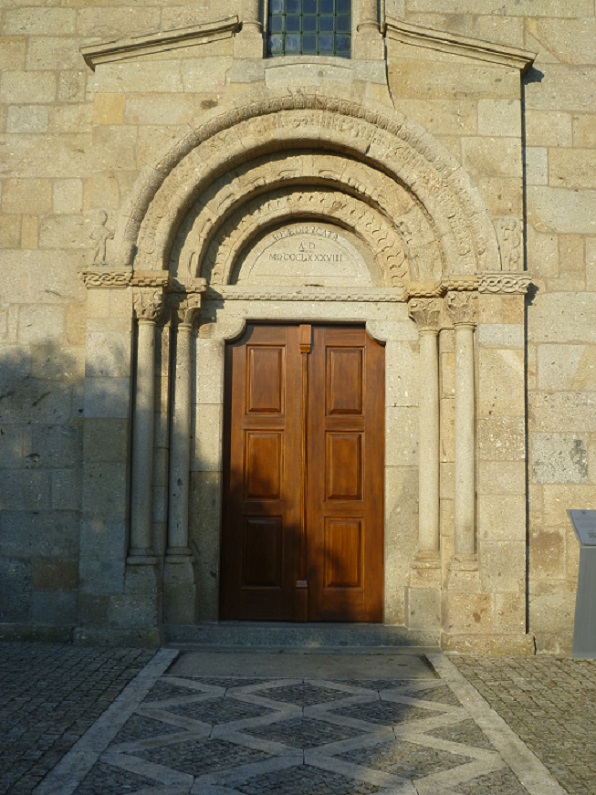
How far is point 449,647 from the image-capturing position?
23.0 feet

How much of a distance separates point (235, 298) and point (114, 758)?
429cm

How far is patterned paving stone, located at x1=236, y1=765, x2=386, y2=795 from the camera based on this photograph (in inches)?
162

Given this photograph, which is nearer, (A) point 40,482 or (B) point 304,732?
(B) point 304,732

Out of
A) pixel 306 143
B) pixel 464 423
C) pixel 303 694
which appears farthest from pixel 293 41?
pixel 303 694

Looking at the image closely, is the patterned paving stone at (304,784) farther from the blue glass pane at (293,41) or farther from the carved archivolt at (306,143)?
the blue glass pane at (293,41)

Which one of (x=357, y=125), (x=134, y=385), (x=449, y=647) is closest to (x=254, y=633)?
(x=449, y=647)

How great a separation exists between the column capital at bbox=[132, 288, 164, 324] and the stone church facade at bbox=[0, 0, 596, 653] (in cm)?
2

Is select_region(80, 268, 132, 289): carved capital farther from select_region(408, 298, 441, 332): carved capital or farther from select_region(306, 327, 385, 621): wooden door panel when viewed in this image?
select_region(408, 298, 441, 332): carved capital

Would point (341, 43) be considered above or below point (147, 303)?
above

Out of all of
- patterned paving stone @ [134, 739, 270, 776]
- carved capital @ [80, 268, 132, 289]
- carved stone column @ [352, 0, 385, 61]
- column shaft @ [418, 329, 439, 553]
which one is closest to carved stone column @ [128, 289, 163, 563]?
carved capital @ [80, 268, 132, 289]

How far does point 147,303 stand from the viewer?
736 centimetres

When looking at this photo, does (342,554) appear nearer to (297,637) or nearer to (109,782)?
(297,637)

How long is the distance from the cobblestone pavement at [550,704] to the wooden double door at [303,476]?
4.45 feet

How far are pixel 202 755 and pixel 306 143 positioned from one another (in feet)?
16.8
